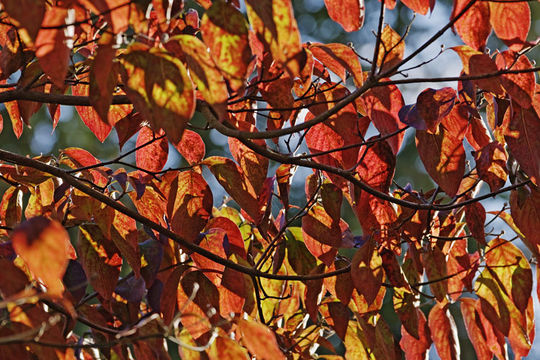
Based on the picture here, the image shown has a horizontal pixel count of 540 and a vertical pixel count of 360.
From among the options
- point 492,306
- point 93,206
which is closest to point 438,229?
point 492,306

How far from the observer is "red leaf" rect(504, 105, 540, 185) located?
935 millimetres

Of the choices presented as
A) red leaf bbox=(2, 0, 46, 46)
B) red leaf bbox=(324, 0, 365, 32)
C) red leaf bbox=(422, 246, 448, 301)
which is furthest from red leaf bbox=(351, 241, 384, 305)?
red leaf bbox=(2, 0, 46, 46)

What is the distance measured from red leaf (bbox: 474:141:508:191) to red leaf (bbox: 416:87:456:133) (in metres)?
0.10

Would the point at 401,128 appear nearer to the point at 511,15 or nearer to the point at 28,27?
the point at 511,15

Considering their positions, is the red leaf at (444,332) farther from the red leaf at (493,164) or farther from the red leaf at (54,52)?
the red leaf at (54,52)

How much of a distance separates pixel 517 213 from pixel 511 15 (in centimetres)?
30

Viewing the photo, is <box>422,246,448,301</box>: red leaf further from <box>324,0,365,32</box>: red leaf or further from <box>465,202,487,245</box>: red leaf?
<box>324,0,365,32</box>: red leaf

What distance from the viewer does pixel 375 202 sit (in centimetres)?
116

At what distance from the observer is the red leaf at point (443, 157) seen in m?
0.99

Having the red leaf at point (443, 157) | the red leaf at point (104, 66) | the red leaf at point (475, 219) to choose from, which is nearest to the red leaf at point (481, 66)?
the red leaf at point (443, 157)

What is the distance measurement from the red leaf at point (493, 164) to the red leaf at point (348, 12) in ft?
0.98

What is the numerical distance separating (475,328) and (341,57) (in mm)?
586

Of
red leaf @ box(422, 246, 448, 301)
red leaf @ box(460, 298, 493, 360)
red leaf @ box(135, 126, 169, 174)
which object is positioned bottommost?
red leaf @ box(460, 298, 493, 360)

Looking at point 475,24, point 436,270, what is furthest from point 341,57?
point 436,270
